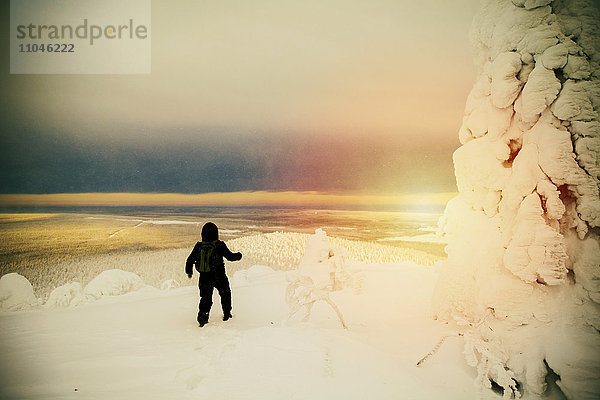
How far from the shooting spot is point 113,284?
5.53 m

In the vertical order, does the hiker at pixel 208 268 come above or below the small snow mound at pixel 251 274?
above

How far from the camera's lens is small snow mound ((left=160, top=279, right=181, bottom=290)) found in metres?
5.85

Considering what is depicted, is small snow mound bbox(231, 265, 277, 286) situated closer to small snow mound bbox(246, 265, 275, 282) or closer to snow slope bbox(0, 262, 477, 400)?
small snow mound bbox(246, 265, 275, 282)

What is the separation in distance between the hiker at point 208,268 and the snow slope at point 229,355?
0.22 m

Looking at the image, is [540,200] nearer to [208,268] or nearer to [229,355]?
[229,355]

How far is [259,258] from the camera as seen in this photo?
6.29 m

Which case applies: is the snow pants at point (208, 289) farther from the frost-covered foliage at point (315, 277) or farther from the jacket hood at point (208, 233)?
the frost-covered foliage at point (315, 277)

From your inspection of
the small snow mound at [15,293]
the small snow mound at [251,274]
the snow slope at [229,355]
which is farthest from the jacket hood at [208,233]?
the small snow mound at [15,293]

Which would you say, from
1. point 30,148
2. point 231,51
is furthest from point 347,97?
point 30,148

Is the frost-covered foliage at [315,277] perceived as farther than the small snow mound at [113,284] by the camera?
No

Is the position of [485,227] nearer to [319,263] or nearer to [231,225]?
[319,263]

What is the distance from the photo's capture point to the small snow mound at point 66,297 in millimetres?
5160

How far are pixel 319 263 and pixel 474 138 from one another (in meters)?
2.13

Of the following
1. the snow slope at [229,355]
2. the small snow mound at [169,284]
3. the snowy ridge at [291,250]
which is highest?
the snowy ridge at [291,250]
